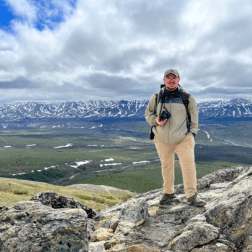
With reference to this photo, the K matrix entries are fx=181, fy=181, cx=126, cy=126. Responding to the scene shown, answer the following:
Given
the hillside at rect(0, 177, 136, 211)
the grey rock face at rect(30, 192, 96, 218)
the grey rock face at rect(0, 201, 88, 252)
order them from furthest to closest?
A: the hillside at rect(0, 177, 136, 211) → the grey rock face at rect(30, 192, 96, 218) → the grey rock face at rect(0, 201, 88, 252)

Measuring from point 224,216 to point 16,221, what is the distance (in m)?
6.32

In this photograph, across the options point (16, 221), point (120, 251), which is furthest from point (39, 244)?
point (120, 251)

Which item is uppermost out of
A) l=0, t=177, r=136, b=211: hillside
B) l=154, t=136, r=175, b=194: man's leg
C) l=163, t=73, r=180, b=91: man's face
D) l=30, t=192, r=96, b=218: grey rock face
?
l=163, t=73, r=180, b=91: man's face

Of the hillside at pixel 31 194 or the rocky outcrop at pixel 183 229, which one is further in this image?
the hillside at pixel 31 194

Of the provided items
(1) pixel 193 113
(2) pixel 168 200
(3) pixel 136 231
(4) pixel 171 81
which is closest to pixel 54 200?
(3) pixel 136 231

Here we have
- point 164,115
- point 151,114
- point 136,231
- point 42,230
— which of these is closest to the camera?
point 42,230

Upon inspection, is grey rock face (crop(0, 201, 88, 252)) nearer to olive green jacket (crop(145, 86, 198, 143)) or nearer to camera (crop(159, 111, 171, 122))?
olive green jacket (crop(145, 86, 198, 143))

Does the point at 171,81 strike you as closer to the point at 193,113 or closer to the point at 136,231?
the point at 193,113

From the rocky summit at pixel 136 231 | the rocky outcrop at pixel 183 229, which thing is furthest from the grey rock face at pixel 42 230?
the rocky outcrop at pixel 183 229

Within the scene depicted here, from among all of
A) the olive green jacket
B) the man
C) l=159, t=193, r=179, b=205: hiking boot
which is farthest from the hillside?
the olive green jacket

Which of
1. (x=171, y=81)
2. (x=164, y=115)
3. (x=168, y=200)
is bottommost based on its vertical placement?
(x=168, y=200)

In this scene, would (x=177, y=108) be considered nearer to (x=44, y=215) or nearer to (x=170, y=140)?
(x=170, y=140)

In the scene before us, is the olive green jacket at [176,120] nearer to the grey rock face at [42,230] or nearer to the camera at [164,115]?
the camera at [164,115]

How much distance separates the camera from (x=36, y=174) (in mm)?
173125
